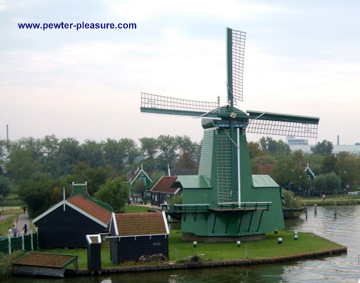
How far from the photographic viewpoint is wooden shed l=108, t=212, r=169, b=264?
31328 millimetres

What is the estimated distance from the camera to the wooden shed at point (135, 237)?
31.3 metres

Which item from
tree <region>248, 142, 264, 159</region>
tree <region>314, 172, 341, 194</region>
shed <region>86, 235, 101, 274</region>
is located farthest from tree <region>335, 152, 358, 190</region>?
shed <region>86, 235, 101, 274</region>

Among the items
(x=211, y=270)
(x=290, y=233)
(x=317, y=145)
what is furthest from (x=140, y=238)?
(x=317, y=145)

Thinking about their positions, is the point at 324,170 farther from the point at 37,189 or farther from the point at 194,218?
the point at 194,218

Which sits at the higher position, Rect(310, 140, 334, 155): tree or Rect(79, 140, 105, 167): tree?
Rect(310, 140, 334, 155): tree

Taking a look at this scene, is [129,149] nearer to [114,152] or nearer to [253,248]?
[114,152]

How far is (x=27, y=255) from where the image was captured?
31.3 m

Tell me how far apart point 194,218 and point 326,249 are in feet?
27.5

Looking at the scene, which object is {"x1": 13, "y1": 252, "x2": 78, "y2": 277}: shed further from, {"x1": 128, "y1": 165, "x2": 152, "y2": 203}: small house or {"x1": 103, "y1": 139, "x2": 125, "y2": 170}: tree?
{"x1": 103, "y1": 139, "x2": 125, "y2": 170}: tree

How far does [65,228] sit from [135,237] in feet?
20.3

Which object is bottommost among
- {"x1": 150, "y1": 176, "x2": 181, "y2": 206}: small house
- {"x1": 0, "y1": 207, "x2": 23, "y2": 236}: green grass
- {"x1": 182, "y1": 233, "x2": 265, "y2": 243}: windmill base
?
{"x1": 182, "y1": 233, "x2": 265, "y2": 243}: windmill base

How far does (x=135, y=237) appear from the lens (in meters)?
31.5

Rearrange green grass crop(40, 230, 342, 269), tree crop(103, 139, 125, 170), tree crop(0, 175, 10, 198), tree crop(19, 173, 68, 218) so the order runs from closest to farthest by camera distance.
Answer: green grass crop(40, 230, 342, 269) → tree crop(19, 173, 68, 218) → tree crop(0, 175, 10, 198) → tree crop(103, 139, 125, 170)

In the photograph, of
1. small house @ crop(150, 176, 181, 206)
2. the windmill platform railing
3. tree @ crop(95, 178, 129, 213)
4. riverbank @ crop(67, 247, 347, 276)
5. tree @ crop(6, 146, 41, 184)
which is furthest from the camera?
tree @ crop(6, 146, 41, 184)
